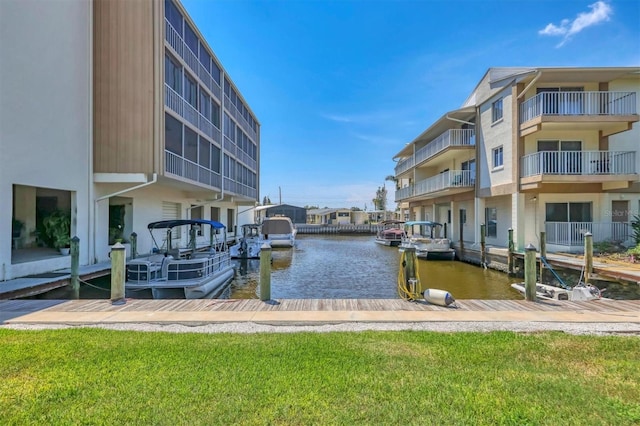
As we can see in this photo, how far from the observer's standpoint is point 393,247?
105 feet

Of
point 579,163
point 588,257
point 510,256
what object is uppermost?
point 579,163

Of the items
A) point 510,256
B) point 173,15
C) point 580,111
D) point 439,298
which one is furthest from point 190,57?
point 580,111

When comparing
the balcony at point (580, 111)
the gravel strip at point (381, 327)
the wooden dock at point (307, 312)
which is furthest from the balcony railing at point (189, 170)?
the balcony at point (580, 111)

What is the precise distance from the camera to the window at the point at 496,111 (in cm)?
1931

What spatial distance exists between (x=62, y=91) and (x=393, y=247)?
26.3 m

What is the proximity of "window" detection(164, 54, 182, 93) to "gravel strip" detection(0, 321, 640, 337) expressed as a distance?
42.2 ft

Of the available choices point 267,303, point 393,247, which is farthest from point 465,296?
point 393,247

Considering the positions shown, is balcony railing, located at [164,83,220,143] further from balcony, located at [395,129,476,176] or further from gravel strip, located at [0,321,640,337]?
balcony, located at [395,129,476,176]

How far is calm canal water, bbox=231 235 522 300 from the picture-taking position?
41.4 feet

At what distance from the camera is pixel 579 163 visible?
55.2 feet

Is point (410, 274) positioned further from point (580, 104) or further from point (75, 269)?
point (580, 104)

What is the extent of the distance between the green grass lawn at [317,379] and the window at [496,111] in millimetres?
16663

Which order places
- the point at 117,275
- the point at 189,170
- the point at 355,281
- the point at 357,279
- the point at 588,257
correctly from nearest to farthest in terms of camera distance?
the point at 117,275 < the point at 588,257 < the point at 355,281 < the point at 357,279 < the point at 189,170

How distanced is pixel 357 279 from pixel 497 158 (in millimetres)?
11068
